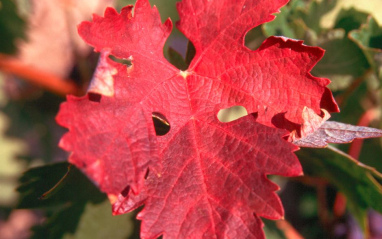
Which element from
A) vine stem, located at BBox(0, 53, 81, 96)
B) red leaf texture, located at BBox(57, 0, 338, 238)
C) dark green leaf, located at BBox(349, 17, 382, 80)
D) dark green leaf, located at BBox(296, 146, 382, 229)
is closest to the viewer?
red leaf texture, located at BBox(57, 0, 338, 238)

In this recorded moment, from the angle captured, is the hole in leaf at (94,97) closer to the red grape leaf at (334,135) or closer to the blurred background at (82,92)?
the blurred background at (82,92)

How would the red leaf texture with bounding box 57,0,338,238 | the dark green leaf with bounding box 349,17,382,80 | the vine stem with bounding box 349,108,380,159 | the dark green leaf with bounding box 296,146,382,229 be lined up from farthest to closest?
the vine stem with bounding box 349,108,380,159 < the dark green leaf with bounding box 349,17,382,80 < the dark green leaf with bounding box 296,146,382,229 < the red leaf texture with bounding box 57,0,338,238

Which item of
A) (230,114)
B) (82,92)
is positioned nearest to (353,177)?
(230,114)

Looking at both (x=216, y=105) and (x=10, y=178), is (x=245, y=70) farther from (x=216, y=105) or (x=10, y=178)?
(x=10, y=178)

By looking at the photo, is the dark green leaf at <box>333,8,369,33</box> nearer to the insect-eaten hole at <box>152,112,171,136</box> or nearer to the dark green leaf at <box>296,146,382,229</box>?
the dark green leaf at <box>296,146,382,229</box>

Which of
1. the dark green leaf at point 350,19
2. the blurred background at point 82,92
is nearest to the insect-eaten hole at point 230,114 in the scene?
the blurred background at point 82,92

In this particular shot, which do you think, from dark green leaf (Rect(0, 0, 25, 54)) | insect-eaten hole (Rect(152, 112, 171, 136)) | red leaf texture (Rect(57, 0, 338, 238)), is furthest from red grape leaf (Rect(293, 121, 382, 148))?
dark green leaf (Rect(0, 0, 25, 54))

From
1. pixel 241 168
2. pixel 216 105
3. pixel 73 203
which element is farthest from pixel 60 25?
pixel 241 168

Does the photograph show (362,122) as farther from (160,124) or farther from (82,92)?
(82,92)
